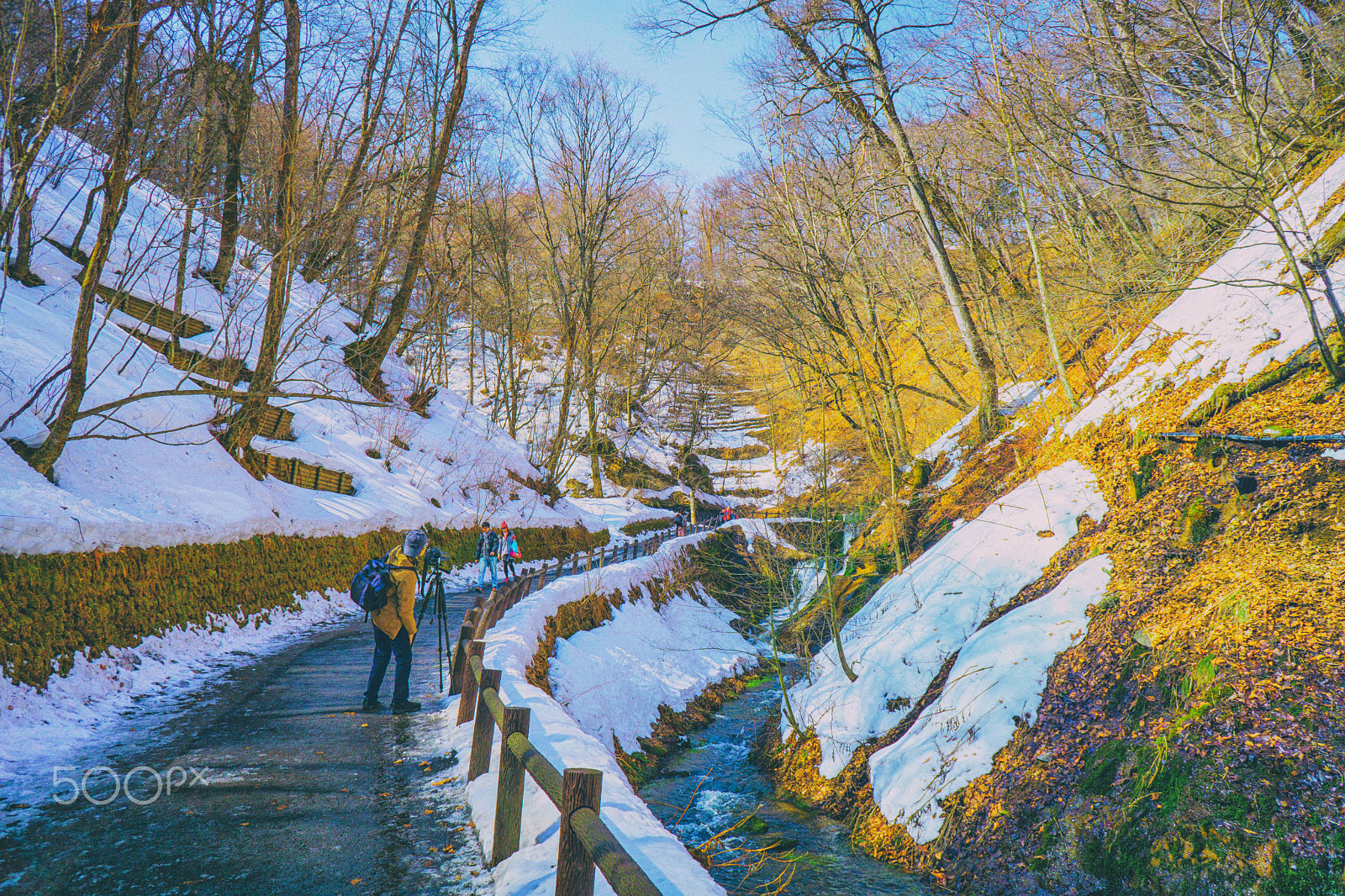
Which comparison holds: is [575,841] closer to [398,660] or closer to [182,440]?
[398,660]

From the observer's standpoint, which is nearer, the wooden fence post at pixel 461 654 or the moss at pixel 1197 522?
the moss at pixel 1197 522

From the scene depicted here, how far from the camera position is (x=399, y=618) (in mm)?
6340

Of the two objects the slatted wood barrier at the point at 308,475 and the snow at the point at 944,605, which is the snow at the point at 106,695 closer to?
the slatted wood barrier at the point at 308,475

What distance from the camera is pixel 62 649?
6441mm

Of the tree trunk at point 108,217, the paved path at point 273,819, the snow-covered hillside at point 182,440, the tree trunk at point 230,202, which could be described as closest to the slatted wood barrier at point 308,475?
the snow-covered hillside at point 182,440

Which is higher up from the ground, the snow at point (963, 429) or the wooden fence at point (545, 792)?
the wooden fence at point (545, 792)

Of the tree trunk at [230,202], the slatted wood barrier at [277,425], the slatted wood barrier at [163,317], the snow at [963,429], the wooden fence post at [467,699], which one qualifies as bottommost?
the snow at [963,429]

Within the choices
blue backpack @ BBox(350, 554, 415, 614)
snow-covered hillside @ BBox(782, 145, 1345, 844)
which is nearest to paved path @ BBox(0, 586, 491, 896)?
blue backpack @ BBox(350, 554, 415, 614)

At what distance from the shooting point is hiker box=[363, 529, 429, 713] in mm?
6320

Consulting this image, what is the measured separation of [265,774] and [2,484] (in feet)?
17.0

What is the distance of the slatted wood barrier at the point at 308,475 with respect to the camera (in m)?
14.6

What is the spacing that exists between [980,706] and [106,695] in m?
9.01

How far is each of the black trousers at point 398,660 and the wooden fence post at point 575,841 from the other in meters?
4.02

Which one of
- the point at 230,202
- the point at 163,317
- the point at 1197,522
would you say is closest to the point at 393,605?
the point at 1197,522
